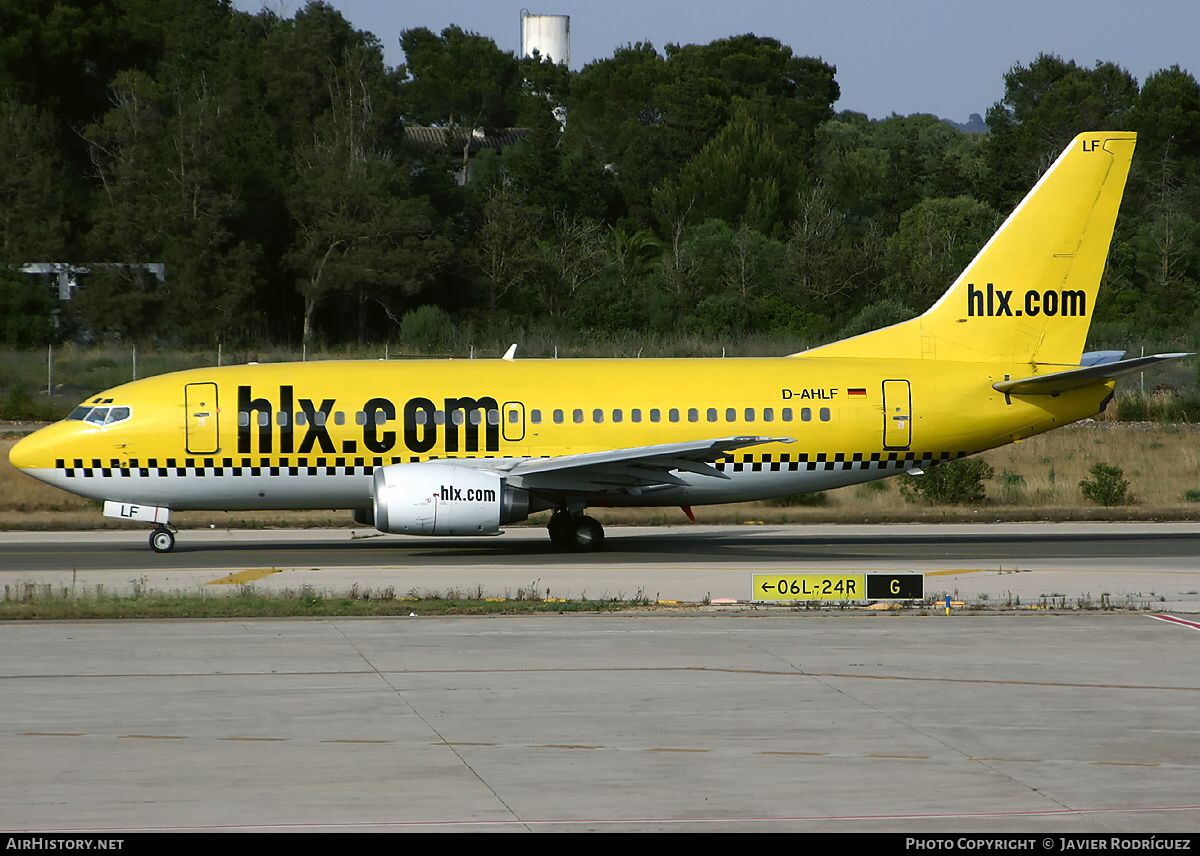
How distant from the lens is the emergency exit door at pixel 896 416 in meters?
28.0

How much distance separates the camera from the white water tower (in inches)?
6747

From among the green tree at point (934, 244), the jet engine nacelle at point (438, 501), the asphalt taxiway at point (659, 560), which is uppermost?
the green tree at point (934, 244)

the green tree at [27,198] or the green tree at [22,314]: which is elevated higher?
the green tree at [27,198]

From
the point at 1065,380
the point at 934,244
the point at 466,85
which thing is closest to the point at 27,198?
the point at 934,244

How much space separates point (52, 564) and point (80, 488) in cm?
200

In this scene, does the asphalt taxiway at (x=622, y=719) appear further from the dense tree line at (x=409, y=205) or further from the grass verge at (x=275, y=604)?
the dense tree line at (x=409, y=205)

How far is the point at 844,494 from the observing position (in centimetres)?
3922

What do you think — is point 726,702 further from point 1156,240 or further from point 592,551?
point 1156,240

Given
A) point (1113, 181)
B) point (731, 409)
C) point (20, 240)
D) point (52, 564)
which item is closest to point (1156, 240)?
point (1113, 181)

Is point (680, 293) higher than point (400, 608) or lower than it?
higher

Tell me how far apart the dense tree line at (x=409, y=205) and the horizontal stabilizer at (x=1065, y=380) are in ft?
100

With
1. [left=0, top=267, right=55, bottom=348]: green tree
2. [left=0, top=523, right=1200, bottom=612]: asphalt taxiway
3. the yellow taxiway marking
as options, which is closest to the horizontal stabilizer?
[left=0, top=523, right=1200, bottom=612]: asphalt taxiway

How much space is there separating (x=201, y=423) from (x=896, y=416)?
45.9ft

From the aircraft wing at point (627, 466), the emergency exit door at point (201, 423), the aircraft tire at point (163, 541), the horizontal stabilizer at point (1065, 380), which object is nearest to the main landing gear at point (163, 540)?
the aircraft tire at point (163, 541)
